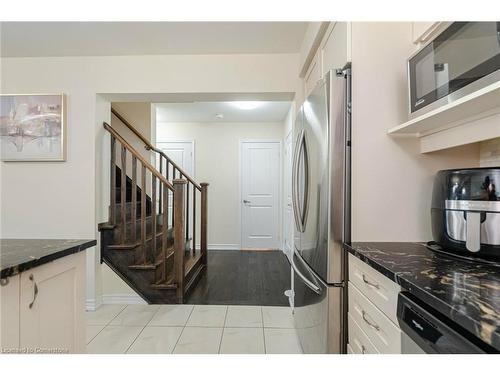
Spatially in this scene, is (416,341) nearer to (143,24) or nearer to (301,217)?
(301,217)

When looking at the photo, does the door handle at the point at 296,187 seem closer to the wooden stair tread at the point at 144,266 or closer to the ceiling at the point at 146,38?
the ceiling at the point at 146,38

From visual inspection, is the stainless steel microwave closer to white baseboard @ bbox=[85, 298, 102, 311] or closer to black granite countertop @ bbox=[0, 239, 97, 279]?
black granite countertop @ bbox=[0, 239, 97, 279]

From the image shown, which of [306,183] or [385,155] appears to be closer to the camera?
[385,155]

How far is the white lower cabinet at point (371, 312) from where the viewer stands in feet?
2.94

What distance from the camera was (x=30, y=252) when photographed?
1032 mm

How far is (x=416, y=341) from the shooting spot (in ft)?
2.42

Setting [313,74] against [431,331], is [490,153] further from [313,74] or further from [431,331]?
[313,74]

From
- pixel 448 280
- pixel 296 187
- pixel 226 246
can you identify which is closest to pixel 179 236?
pixel 296 187

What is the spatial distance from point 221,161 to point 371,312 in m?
4.15

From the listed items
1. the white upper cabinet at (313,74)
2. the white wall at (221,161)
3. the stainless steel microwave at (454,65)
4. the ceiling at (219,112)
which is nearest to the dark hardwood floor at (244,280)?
the white wall at (221,161)

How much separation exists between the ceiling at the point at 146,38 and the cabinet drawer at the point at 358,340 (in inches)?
82.8

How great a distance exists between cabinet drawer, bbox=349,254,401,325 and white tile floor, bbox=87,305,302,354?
982mm
